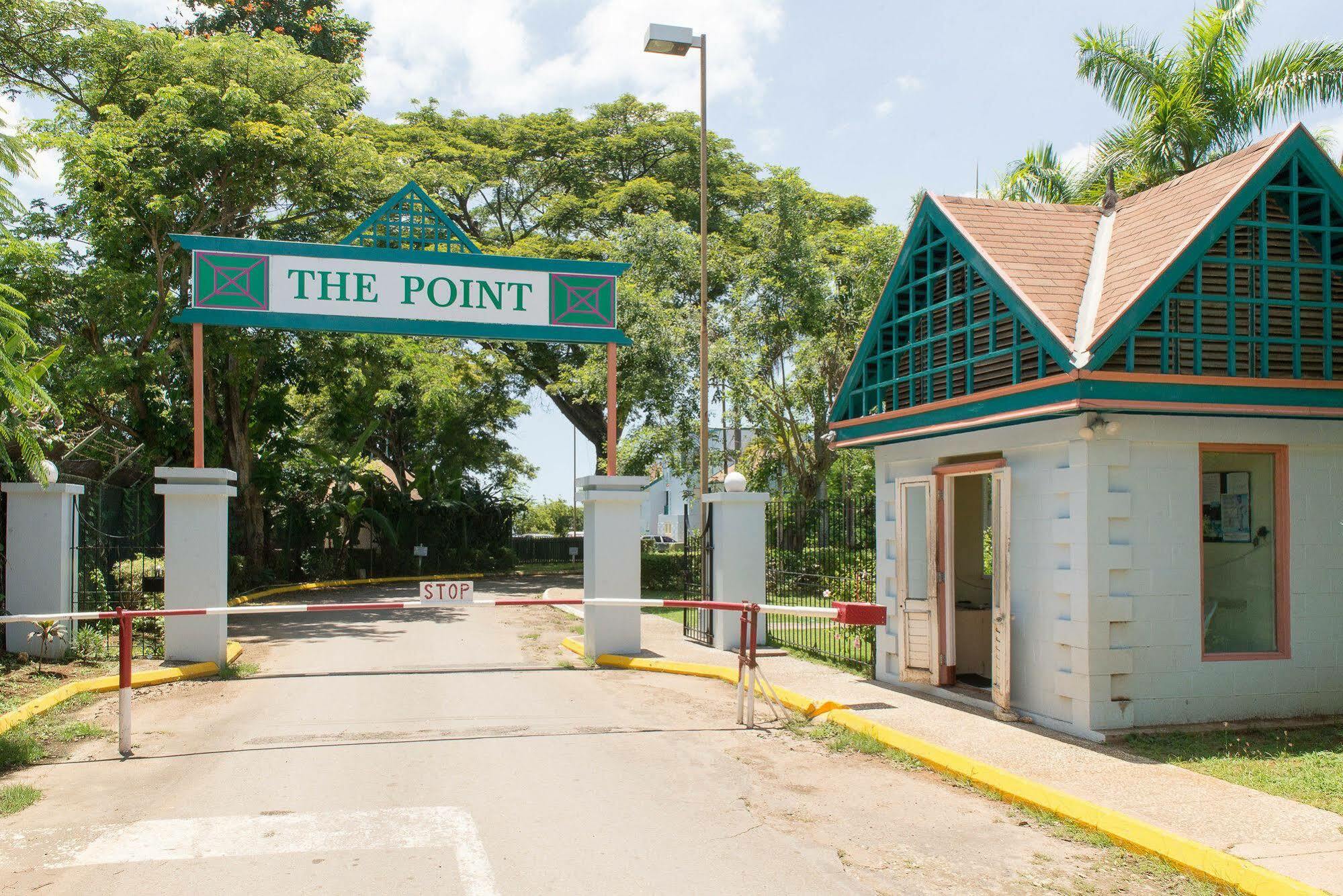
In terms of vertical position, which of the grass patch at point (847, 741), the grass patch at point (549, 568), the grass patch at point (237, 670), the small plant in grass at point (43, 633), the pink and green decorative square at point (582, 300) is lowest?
the grass patch at point (549, 568)

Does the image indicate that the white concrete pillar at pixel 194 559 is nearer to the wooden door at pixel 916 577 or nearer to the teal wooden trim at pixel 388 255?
the teal wooden trim at pixel 388 255

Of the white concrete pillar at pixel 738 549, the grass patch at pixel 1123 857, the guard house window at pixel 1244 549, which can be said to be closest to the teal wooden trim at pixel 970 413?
the guard house window at pixel 1244 549

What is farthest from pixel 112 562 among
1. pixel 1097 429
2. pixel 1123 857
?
pixel 1123 857

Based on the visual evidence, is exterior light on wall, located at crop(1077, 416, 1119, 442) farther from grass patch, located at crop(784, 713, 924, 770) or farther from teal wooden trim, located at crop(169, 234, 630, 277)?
teal wooden trim, located at crop(169, 234, 630, 277)

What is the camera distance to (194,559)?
13180mm

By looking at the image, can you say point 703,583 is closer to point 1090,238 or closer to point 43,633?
point 1090,238

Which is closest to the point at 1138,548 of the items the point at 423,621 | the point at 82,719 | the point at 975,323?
the point at 975,323

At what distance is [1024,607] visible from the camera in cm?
1003

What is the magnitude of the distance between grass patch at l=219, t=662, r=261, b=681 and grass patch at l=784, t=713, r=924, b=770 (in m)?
7.14

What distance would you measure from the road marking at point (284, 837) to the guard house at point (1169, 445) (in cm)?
552

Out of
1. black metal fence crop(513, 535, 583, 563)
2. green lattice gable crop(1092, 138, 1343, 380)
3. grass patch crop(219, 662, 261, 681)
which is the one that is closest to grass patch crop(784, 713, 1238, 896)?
green lattice gable crop(1092, 138, 1343, 380)

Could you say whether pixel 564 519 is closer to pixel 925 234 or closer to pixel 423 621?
pixel 423 621

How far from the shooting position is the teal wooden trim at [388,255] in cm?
1370

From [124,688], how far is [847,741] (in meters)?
6.10
